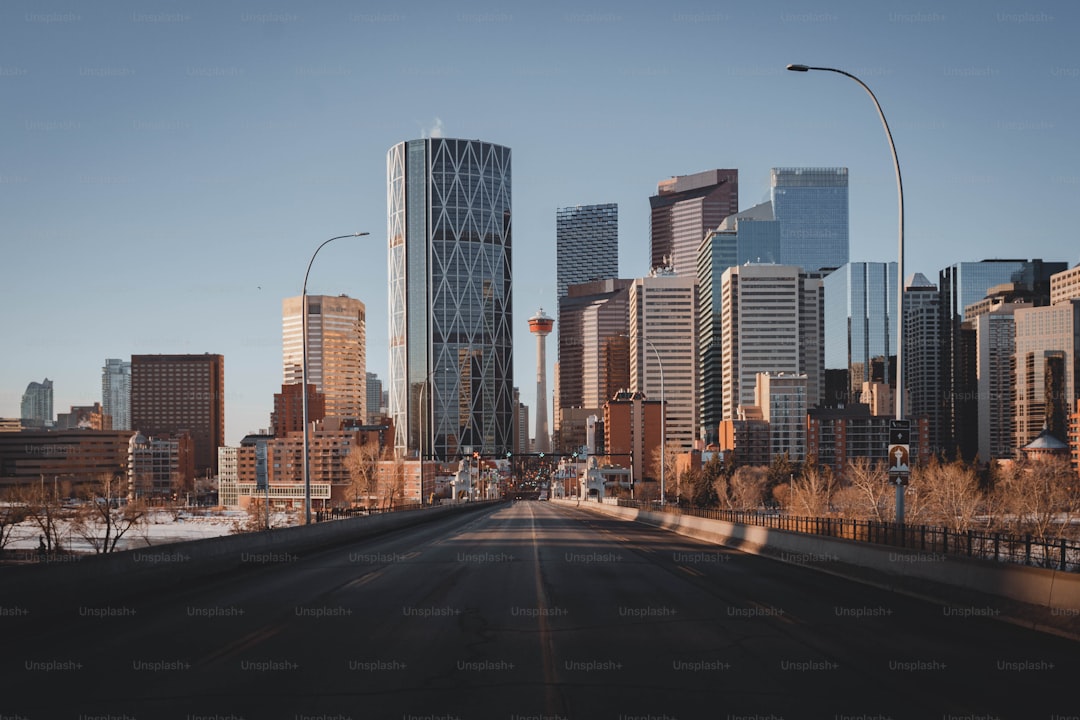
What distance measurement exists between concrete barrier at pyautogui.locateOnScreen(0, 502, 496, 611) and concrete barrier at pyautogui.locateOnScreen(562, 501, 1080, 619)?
51.5ft

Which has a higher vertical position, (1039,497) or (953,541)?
(953,541)

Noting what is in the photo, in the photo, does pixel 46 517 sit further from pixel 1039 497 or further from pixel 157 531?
pixel 1039 497

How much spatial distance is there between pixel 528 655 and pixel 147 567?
37.3 ft

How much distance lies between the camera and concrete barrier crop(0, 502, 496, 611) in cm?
1538

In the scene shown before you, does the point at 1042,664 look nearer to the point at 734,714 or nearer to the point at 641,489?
the point at 734,714

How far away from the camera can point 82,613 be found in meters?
16.5

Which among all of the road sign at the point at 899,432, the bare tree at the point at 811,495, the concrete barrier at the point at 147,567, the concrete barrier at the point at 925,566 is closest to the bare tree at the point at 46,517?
the concrete barrier at the point at 147,567

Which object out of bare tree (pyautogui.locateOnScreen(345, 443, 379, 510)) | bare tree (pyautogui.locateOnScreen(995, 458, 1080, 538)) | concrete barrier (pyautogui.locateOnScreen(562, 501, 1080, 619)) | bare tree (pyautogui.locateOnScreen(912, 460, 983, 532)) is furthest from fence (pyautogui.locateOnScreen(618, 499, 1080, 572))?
bare tree (pyautogui.locateOnScreen(345, 443, 379, 510))

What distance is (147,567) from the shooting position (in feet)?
65.7

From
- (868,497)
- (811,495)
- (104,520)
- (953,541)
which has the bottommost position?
(811,495)

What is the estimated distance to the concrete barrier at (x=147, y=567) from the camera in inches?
605

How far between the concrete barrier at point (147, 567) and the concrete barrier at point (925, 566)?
15.7 m

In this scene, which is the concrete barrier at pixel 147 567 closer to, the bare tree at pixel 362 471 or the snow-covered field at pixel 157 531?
the snow-covered field at pixel 157 531

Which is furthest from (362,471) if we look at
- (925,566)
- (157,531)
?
(925,566)
